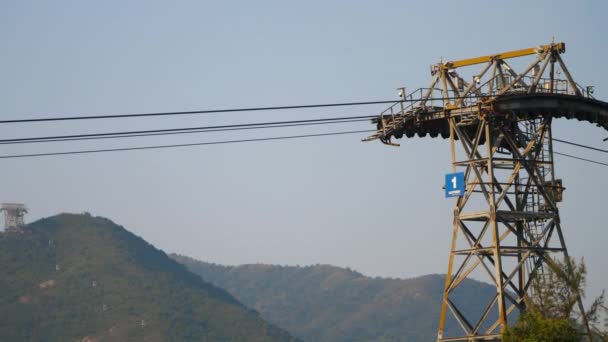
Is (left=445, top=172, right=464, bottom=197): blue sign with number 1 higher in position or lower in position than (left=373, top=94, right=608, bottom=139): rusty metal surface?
lower

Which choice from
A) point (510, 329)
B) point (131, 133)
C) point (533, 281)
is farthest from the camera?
point (533, 281)

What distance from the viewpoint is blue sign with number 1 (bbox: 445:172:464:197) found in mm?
61719

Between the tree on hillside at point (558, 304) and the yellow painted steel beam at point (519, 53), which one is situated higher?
the yellow painted steel beam at point (519, 53)

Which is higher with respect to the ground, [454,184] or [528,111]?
[528,111]

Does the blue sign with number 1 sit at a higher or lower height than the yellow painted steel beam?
lower

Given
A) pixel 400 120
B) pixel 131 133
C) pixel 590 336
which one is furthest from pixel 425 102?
pixel 131 133

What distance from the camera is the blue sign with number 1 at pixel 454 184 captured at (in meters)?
61.7

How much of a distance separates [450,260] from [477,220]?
265 cm

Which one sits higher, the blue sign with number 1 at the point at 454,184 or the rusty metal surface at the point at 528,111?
the rusty metal surface at the point at 528,111

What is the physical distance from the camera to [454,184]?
62.0 metres

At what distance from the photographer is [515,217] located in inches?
2418

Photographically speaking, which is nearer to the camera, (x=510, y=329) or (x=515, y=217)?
(x=510, y=329)

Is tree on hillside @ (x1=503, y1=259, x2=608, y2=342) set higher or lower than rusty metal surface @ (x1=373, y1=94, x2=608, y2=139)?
lower

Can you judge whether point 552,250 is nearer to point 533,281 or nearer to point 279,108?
point 533,281
